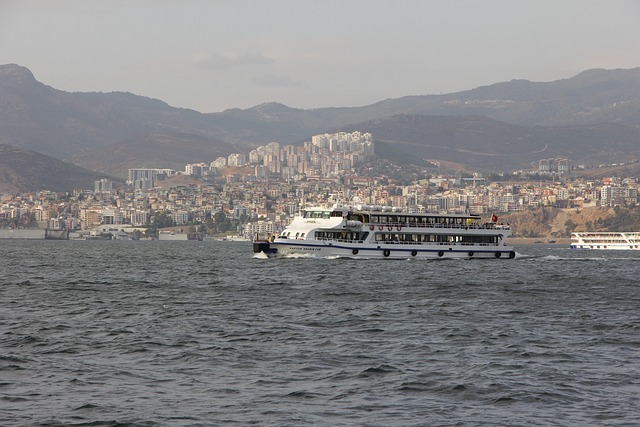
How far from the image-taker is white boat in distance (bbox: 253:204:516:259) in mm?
100188

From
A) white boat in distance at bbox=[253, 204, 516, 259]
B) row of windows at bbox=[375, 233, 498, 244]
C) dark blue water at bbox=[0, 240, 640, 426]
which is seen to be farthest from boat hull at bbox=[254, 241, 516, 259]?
dark blue water at bbox=[0, 240, 640, 426]

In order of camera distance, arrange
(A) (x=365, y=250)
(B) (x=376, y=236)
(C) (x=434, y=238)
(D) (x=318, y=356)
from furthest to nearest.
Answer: (C) (x=434, y=238) < (B) (x=376, y=236) < (A) (x=365, y=250) < (D) (x=318, y=356)

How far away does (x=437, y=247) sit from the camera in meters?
105

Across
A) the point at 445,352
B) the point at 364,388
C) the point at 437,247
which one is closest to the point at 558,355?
the point at 445,352

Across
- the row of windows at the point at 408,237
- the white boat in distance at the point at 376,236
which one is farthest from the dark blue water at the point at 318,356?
the row of windows at the point at 408,237

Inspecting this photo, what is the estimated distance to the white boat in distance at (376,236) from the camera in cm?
10019

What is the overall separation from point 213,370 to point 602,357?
1325 centimetres

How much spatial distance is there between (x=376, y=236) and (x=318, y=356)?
67.1m

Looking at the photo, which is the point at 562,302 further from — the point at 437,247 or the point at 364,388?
the point at 437,247

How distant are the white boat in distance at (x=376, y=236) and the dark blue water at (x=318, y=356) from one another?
32167mm

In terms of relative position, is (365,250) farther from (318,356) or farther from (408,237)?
(318,356)

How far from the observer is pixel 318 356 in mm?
36031

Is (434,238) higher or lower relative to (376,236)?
lower

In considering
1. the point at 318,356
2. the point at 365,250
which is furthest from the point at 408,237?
the point at 318,356
